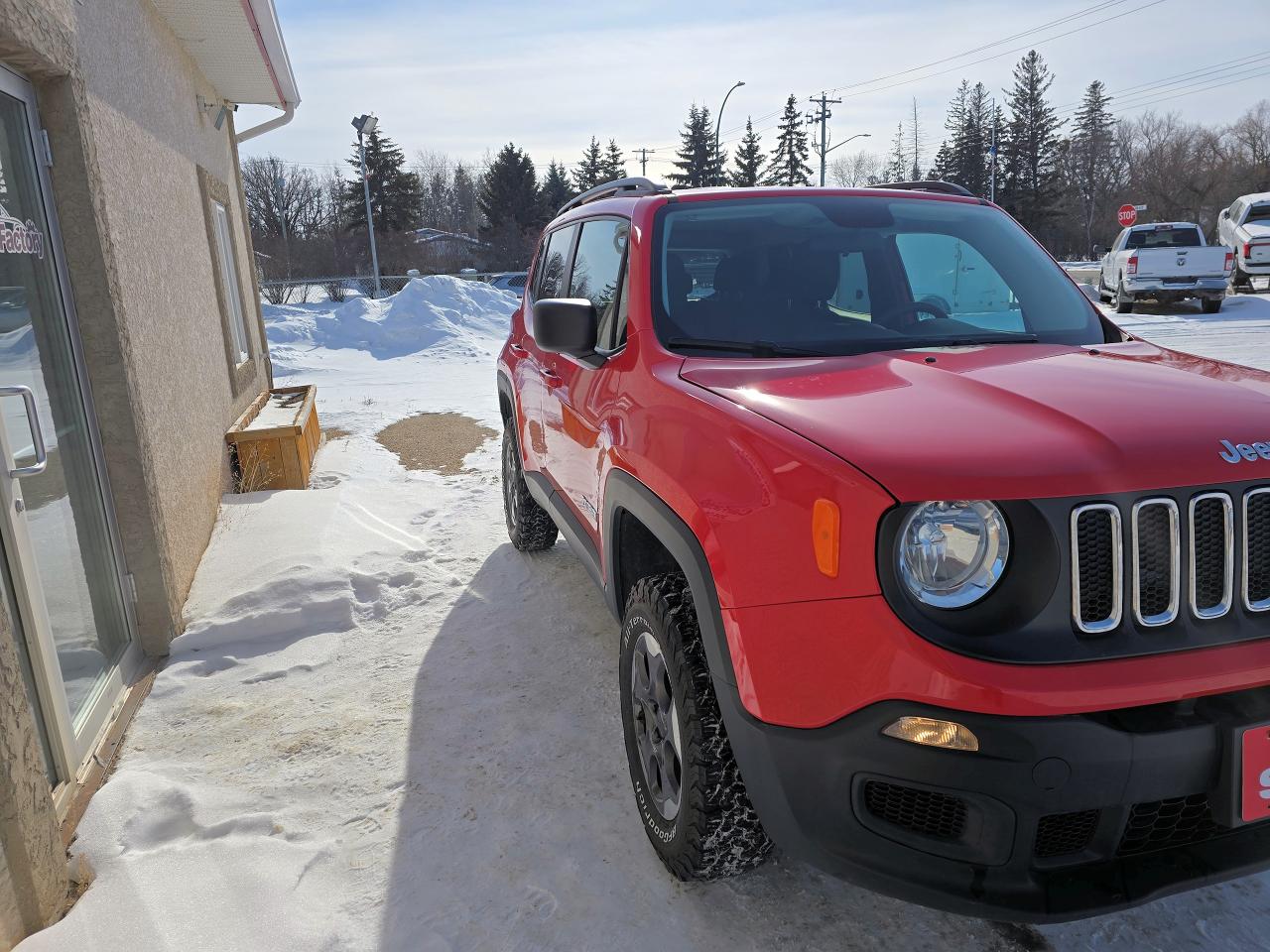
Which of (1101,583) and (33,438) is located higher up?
(33,438)

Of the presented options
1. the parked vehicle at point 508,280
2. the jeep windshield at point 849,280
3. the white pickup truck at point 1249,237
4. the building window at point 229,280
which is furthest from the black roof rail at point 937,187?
the parked vehicle at point 508,280

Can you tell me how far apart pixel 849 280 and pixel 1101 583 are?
5.35ft

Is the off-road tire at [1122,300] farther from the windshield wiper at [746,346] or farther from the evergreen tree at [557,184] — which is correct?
the evergreen tree at [557,184]

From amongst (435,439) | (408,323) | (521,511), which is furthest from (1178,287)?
(521,511)

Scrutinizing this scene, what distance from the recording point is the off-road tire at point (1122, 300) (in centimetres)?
1709

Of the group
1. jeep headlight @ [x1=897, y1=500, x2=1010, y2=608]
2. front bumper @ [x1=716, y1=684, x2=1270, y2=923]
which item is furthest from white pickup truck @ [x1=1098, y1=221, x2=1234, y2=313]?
jeep headlight @ [x1=897, y1=500, x2=1010, y2=608]

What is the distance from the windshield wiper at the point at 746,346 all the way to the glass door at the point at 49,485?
1941mm

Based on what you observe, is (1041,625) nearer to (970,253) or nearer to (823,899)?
(823,899)

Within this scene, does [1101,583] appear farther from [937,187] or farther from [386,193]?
[386,193]

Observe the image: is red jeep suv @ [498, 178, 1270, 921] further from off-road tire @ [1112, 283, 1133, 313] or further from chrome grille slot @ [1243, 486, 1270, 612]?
off-road tire @ [1112, 283, 1133, 313]

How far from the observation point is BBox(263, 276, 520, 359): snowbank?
1703 cm

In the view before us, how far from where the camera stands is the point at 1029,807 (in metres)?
1.59

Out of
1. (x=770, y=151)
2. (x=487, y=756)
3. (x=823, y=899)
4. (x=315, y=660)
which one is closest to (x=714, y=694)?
(x=823, y=899)

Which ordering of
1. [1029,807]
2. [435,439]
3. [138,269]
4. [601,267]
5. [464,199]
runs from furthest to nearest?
[464,199] → [435,439] → [138,269] → [601,267] → [1029,807]
